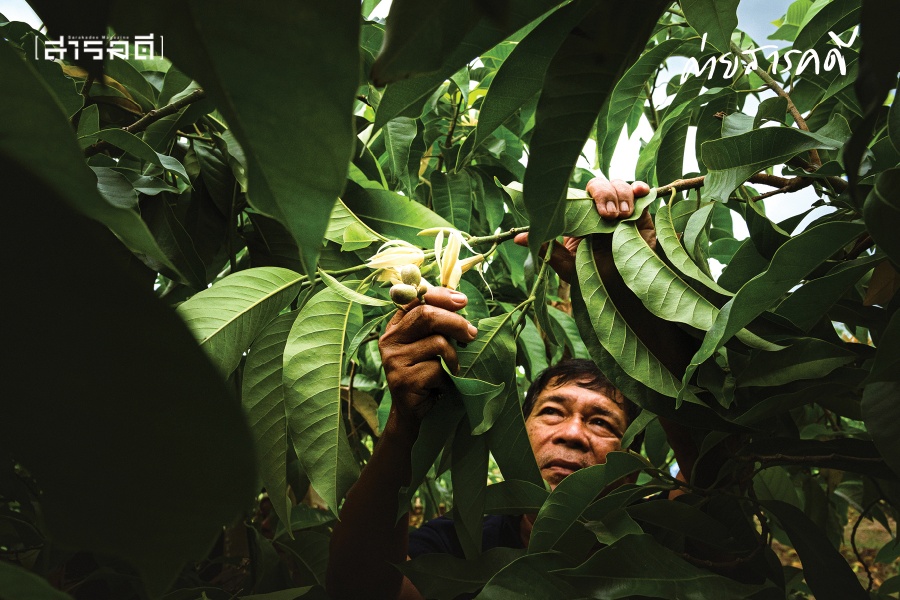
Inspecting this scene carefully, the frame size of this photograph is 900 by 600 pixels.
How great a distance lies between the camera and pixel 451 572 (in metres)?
0.75

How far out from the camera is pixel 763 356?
62 cm

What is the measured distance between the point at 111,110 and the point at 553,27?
0.69 m

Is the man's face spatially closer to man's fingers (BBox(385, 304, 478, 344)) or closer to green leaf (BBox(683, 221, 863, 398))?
man's fingers (BBox(385, 304, 478, 344))

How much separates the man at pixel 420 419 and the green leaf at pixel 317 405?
0.08 m

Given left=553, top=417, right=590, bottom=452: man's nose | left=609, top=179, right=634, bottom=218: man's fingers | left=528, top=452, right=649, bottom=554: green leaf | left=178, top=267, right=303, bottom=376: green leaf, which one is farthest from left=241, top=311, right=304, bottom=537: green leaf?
left=553, top=417, right=590, bottom=452: man's nose

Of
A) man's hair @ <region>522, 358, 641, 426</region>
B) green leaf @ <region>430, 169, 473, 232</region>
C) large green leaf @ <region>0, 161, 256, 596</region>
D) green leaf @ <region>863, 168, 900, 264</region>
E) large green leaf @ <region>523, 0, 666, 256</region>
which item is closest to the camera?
large green leaf @ <region>0, 161, 256, 596</region>

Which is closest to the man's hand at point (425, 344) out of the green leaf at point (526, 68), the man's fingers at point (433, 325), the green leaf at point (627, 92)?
the man's fingers at point (433, 325)

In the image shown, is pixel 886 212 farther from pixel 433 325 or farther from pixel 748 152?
pixel 433 325

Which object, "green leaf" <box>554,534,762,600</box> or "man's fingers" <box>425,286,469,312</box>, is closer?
"green leaf" <box>554,534,762,600</box>

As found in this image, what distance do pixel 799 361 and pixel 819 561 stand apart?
21 centimetres

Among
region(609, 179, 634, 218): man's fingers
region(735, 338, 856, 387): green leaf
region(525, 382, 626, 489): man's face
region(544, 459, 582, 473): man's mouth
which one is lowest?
region(544, 459, 582, 473): man's mouth

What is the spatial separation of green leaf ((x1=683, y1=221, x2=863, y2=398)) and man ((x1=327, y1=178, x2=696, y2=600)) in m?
0.15

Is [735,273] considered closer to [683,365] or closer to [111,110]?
[683,365]

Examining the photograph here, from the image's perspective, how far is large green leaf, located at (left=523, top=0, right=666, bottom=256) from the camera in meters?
0.29
